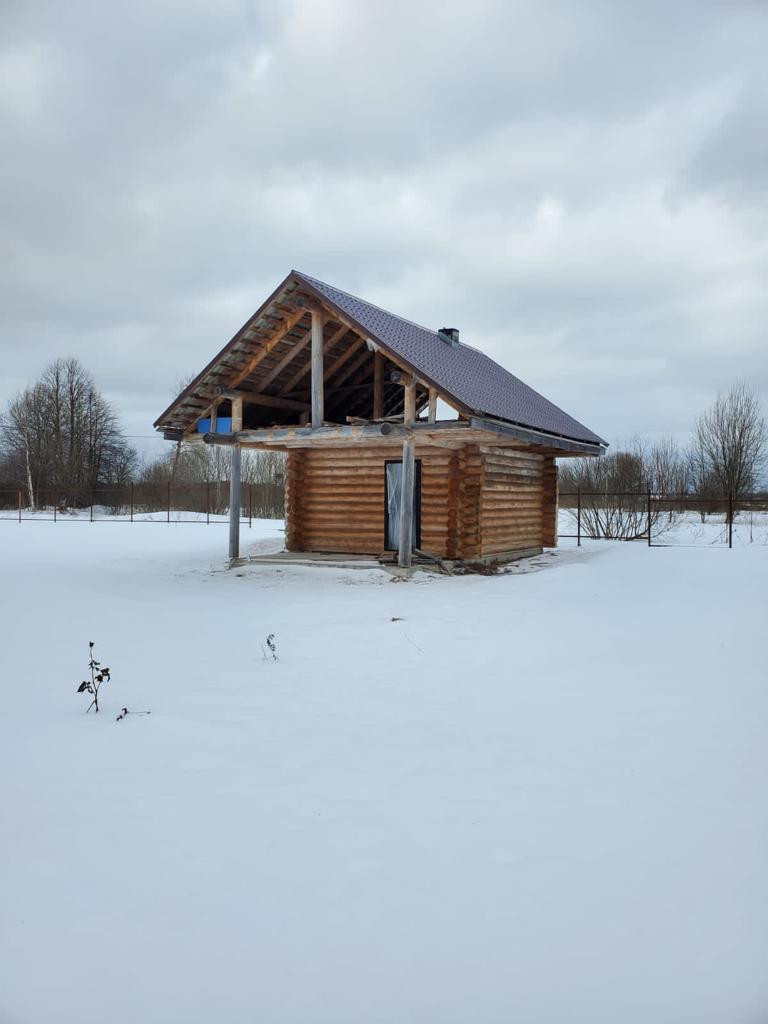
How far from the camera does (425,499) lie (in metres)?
15.8

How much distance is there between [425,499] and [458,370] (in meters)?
3.05

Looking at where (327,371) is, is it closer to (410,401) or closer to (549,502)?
(410,401)

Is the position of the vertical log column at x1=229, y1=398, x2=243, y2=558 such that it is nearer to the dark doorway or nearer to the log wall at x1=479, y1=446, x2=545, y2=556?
the dark doorway

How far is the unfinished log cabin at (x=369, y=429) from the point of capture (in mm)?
13578

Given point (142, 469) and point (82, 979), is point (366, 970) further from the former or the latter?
point (142, 469)

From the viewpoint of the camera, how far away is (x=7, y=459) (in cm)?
5334

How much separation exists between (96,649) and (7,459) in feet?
174

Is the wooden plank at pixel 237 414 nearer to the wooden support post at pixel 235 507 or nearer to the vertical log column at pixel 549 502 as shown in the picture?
the wooden support post at pixel 235 507

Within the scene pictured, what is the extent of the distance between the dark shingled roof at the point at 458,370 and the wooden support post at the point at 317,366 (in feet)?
1.86

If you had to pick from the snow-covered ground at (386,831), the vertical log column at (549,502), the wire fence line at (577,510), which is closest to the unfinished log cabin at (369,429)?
the vertical log column at (549,502)

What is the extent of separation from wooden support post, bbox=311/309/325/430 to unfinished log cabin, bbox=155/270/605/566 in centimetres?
3

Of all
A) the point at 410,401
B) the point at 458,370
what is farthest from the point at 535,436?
the point at 410,401

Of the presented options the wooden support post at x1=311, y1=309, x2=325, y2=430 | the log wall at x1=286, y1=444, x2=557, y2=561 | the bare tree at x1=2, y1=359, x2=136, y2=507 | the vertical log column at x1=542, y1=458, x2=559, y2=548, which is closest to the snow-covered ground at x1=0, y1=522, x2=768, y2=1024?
the wooden support post at x1=311, y1=309, x2=325, y2=430

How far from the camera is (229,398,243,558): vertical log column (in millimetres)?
15367
